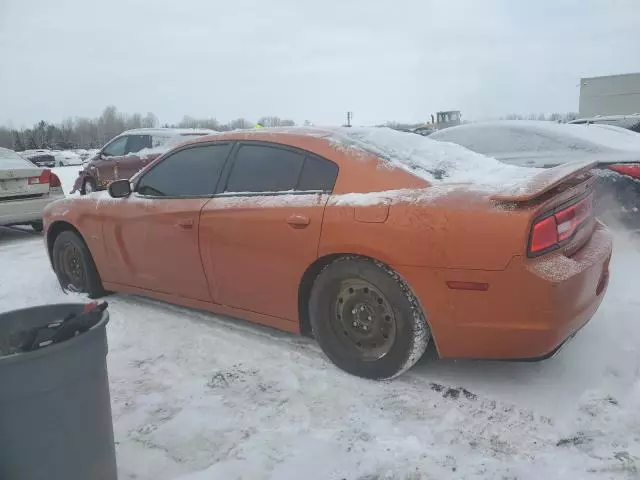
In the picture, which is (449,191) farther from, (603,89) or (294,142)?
(603,89)

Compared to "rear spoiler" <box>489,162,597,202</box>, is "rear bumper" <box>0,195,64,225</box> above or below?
below

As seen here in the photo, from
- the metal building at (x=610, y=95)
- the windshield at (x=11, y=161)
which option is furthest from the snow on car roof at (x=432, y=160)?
the metal building at (x=610, y=95)


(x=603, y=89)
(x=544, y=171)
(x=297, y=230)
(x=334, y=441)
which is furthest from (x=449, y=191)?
(x=603, y=89)

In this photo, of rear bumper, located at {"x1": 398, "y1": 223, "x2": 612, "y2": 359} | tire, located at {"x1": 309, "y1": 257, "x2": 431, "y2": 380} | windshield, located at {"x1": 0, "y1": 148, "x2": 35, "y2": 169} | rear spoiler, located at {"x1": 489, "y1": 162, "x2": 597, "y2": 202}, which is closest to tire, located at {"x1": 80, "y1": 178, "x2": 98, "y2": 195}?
windshield, located at {"x1": 0, "y1": 148, "x2": 35, "y2": 169}

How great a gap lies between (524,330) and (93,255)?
3.70 meters

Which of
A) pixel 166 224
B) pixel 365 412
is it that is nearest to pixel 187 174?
pixel 166 224

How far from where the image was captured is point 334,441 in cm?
265

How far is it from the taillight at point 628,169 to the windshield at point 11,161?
827 centimetres

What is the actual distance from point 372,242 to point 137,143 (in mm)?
9798

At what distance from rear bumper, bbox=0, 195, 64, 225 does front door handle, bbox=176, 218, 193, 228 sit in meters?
5.42

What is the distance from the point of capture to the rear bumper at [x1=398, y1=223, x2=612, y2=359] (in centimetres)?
263

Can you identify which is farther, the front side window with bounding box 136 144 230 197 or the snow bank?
the snow bank

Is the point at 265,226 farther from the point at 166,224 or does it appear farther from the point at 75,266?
the point at 75,266

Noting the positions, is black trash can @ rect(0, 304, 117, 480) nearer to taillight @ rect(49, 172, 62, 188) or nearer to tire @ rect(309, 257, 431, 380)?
tire @ rect(309, 257, 431, 380)
